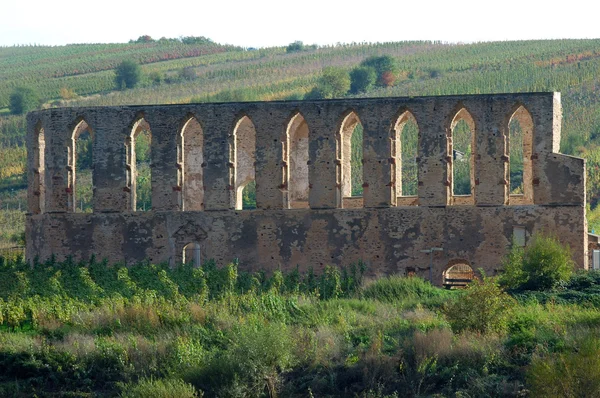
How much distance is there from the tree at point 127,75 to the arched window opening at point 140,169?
20.5m

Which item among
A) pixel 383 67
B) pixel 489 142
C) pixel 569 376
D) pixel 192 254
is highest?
pixel 383 67

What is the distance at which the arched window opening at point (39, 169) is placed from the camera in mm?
39594

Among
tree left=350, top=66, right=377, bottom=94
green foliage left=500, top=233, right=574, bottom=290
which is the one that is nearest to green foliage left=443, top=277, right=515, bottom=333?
green foliage left=500, top=233, right=574, bottom=290

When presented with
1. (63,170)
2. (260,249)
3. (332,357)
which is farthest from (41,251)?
(332,357)

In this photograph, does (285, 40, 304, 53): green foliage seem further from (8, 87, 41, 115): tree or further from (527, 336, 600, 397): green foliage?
(527, 336, 600, 397): green foliage

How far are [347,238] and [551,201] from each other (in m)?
5.21

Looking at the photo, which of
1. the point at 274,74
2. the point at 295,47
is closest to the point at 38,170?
the point at 274,74

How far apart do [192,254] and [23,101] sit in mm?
39323

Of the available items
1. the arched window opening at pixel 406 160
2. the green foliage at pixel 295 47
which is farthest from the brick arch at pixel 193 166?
the green foliage at pixel 295 47

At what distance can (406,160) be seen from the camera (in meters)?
53.2

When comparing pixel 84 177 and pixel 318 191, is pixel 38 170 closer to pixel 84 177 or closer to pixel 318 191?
pixel 318 191

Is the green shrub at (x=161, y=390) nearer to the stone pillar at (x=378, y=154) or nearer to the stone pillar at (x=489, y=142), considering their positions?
the stone pillar at (x=378, y=154)

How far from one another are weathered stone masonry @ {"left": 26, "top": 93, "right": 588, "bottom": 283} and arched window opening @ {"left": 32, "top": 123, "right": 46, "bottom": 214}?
41 millimetres

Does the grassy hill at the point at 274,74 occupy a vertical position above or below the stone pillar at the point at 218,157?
above
